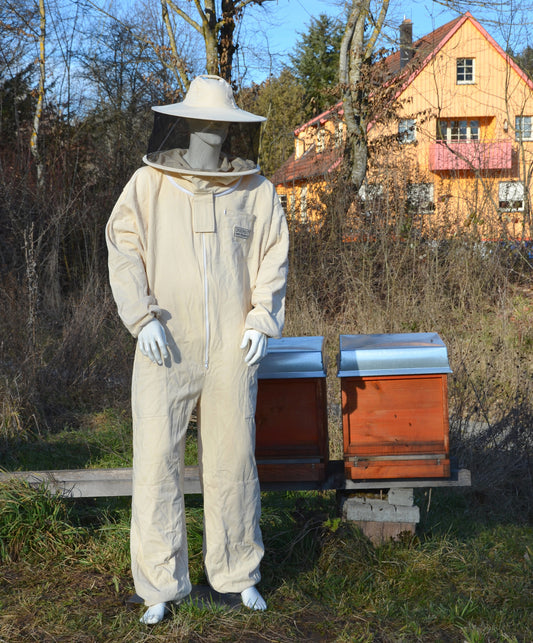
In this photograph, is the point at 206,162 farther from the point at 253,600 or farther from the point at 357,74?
the point at 357,74

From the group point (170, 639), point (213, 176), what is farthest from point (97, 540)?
point (213, 176)

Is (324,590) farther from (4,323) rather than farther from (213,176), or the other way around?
(4,323)

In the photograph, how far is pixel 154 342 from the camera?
2395 millimetres

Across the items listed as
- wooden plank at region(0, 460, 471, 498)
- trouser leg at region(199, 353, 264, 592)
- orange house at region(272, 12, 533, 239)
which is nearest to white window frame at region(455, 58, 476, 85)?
orange house at region(272, 12, 533, 239)

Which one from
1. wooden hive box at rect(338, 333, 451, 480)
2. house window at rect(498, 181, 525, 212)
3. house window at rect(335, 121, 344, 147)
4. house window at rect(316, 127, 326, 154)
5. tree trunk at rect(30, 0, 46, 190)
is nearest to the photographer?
wooden hive box at rect(338, 333, 451, 480)

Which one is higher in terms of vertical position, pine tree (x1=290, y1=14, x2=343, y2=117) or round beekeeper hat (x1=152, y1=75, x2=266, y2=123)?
pine tree (x1=290, y1=14, x2=343, y2=117)

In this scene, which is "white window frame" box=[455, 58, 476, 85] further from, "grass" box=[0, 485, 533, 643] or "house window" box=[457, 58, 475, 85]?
"grass" box=[0, 485, 533, 643]

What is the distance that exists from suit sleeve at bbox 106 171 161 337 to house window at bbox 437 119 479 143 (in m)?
6.80

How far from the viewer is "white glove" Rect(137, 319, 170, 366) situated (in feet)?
7.86

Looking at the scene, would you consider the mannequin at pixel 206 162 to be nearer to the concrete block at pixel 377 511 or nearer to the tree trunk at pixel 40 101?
the concrete block at pixel 377 511

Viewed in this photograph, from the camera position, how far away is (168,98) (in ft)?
35.5

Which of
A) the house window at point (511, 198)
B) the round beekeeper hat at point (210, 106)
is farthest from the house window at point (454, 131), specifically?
the round beekeeper hat at point (210, 106)

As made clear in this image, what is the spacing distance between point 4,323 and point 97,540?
3728 mm

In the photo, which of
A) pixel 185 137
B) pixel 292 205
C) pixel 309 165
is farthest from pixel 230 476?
pixel 309 165
